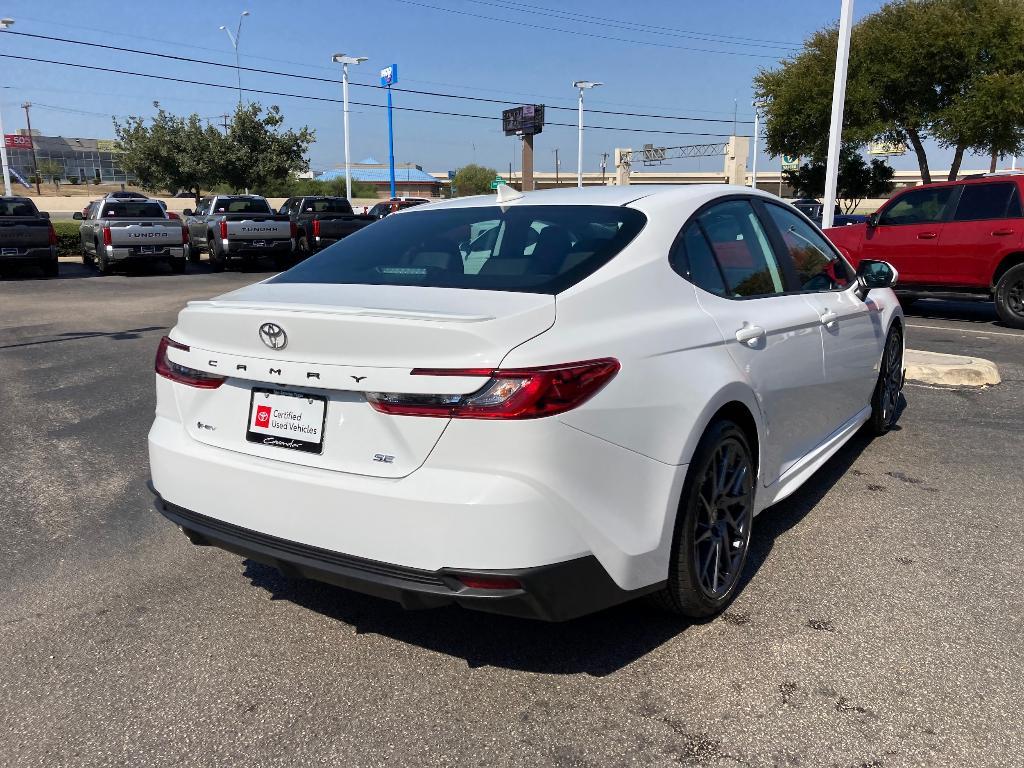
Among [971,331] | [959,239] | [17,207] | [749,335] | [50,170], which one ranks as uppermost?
[50,170]

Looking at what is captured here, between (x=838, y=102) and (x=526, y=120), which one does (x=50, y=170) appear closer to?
(x=526, y=120)

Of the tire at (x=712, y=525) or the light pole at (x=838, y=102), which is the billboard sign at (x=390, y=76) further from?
the tire at (x=712, y=525)

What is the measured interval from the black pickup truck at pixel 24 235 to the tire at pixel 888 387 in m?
19.0

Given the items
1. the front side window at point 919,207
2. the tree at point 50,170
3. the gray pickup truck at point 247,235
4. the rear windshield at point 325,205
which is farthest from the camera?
the tree at point 50,170

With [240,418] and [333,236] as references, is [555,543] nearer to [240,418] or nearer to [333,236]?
[240,418]

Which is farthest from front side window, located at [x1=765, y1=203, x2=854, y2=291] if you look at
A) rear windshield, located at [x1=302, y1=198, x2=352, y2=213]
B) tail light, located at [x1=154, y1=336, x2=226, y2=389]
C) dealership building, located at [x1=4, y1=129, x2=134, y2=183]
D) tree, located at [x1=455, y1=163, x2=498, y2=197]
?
dealership building, located at [x1=4, y1=129, x2=134, y2=183]

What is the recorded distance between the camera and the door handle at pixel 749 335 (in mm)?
3324

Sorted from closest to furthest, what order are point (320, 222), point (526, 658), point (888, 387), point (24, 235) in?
point (526, 658) < point (888, 387) < point (24, 235) < point (320, 222)

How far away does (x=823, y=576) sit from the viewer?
367 centimetres

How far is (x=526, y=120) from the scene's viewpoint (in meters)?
39.2

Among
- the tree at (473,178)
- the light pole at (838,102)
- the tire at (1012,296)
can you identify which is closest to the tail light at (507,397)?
the tire at (1012,296)

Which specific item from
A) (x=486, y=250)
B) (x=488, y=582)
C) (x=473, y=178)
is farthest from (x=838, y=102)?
(x=473, y=178)

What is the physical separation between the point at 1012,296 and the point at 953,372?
4.65 meters

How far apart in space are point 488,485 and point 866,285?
11.0 ft
